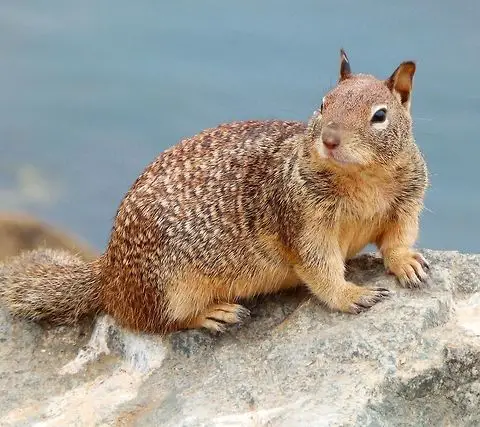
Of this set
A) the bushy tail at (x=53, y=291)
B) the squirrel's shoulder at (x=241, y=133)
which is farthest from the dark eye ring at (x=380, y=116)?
the bushy tail at (x=53, y=291)

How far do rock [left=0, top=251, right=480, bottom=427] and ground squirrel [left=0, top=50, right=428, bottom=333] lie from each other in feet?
0.28

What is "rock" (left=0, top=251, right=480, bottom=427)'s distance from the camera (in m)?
3.15

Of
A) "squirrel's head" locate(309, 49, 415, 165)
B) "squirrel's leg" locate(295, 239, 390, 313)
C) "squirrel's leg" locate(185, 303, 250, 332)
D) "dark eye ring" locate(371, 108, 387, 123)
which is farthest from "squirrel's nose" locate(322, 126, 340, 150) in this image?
"squirrel's leg" locate(185, 303, 250, 332)

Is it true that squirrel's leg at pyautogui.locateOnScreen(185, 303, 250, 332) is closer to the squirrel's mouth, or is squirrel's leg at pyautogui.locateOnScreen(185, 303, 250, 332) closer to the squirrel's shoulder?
the squirrel's shoulder

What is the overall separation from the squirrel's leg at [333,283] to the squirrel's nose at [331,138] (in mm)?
505

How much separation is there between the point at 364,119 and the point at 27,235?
3607mm

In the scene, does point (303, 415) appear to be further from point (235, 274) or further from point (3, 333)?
point (3, 333)

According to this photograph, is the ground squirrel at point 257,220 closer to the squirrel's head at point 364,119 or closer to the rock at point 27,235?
the squirrel's head at point 364,119

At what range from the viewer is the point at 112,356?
3.82 m

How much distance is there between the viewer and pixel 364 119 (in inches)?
123

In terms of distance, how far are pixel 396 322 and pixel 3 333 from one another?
171 cm

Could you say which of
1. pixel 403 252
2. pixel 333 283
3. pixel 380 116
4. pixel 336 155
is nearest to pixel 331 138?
pixel 336 155

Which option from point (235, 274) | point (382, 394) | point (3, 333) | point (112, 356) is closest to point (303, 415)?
point (382, 394)

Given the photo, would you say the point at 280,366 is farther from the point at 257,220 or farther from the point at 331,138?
the point at 331,138
